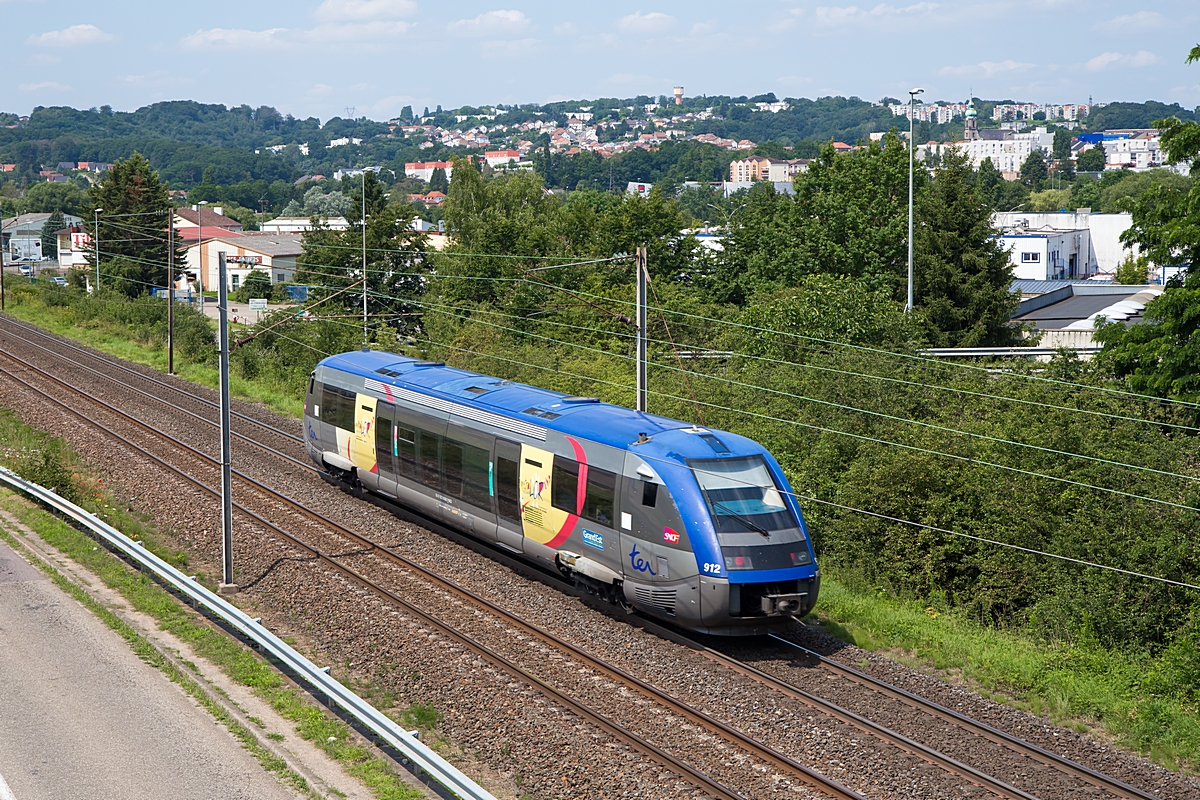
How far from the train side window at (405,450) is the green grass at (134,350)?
13595 millimetres

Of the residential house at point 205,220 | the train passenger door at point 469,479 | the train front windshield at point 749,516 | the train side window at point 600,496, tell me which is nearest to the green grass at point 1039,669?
the train front windshield at point 749,516

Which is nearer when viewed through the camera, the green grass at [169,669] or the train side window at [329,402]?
the green grass at [169,669]

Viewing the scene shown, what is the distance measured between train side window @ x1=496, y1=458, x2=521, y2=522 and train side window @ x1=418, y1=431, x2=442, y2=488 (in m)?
2.20

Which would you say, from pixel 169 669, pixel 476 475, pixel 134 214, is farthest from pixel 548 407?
pixel 134 214

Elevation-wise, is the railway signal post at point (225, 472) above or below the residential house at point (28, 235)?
below

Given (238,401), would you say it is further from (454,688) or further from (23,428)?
(454,688)

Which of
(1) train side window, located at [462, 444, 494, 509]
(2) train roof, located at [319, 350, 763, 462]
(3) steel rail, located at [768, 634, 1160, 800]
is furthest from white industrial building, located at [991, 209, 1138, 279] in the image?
(3) steel rail, located at [768, 634, 1160, 800]

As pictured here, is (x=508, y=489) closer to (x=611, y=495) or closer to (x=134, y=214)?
(x=611, y=495)

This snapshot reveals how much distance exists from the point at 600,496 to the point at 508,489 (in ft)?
8.81

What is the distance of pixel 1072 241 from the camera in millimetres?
99562

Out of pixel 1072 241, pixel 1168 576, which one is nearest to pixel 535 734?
pixel 1168 576

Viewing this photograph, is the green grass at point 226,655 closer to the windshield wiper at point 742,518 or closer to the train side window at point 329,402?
the windshield wiper at point 742,518

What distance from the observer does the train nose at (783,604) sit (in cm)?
1538

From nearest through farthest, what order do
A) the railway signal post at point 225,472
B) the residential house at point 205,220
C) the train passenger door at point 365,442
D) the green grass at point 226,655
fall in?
the green grass at point 226,655 < the railway signal post at point 225,472 < the train passenger door at point 365,442 < the residential house at point 205,220
